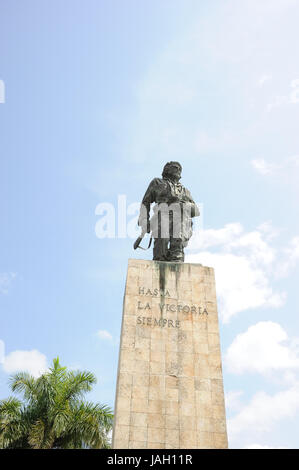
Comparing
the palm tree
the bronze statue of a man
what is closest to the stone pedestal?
the bronze statue of a man

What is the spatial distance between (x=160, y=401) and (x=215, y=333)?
208cm

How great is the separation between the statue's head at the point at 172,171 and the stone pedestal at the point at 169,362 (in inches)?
120

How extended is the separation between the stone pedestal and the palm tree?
1001cm

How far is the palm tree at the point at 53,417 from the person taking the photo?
667 inches

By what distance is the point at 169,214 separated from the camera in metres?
11.7

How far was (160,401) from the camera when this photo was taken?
28.3 feet

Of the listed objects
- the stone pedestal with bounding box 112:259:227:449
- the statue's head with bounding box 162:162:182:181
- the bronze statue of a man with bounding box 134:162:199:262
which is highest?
the statue's head with bounding box 162:162:182:181

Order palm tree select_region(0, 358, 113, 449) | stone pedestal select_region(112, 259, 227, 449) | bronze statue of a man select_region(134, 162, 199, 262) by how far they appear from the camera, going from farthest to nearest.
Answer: palm tree select_region(0, 358, 113, 449)
bronze statue of a man select_region(134, 162, 199, 262)
stone pedestal select_region(112, 259, 227, 449)

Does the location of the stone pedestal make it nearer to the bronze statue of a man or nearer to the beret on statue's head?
the bronze statue of a man

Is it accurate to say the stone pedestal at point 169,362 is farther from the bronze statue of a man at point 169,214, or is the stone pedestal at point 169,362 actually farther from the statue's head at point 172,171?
the statue's head at point 172,171

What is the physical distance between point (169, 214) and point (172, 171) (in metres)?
1.49

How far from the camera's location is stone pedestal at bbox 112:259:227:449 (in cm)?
833

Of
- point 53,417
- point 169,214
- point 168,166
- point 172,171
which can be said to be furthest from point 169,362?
point 53,417
